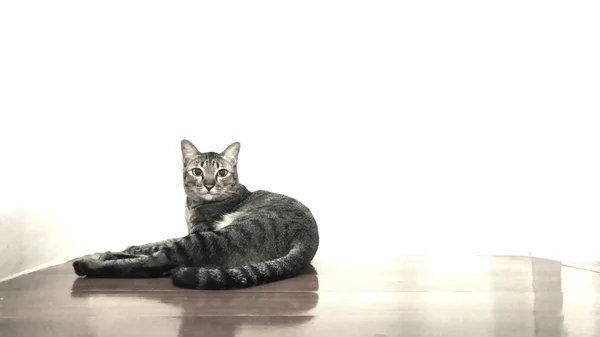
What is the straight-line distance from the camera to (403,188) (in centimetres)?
254

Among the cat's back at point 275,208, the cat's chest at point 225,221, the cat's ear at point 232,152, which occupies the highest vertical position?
the cat's ear at point 232,152

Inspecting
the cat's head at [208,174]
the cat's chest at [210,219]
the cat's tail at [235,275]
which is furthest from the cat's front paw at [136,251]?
the cat's tail at [235,275]

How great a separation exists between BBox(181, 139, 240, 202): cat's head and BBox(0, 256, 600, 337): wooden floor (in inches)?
21.6

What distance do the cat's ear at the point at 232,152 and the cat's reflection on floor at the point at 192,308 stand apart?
2.42 ft

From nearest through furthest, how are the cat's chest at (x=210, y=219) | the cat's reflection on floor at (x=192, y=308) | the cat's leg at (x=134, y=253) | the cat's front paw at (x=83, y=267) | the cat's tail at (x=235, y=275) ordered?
the cat's reflection on floor at (x=192, y=308) → the cat's tail at (x=235, y=275) → the cat's front paw at (x=83, y=267) → the cat's leg at (x=134, y=253) → the cat's chest at (x=210, y=219)

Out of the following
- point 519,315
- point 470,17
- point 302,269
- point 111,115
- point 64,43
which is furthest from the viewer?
point 470,17

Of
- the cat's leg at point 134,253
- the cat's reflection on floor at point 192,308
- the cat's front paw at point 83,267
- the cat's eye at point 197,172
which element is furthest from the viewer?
the cat's eye at point 197,172

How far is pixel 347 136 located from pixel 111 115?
100 cm

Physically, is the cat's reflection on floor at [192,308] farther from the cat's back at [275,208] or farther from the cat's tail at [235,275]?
the cat's back at [275,208]

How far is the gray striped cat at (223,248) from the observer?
160 cm

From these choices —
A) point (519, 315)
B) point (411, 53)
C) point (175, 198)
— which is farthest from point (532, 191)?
point (175, 198)

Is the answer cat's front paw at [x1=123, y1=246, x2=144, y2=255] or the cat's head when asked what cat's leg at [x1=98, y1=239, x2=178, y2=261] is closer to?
cat's front paw at [x1=123, y1=246, x2=144, y2=255]

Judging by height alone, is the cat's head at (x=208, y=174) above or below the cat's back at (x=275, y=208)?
above

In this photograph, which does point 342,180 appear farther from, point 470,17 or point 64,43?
point 64,43
